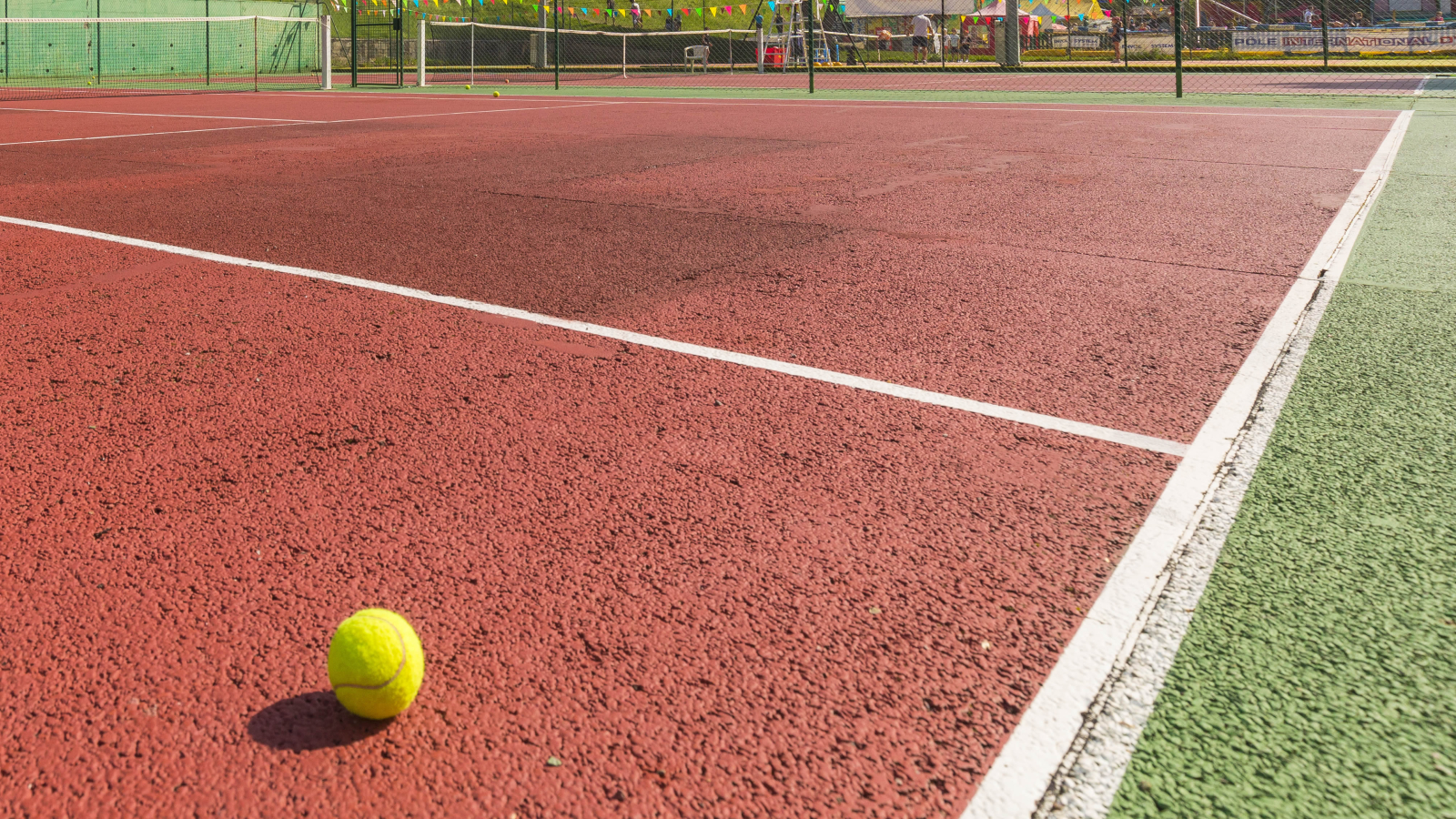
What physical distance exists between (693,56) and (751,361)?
34.9m

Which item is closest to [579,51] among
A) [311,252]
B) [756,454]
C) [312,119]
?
[312,119]

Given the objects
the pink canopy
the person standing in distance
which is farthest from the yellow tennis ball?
the pink canopy

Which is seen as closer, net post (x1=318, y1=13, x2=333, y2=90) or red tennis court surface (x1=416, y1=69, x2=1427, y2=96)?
red tennis court surface (x1=416, y1=69, x2=1427, y2=96)

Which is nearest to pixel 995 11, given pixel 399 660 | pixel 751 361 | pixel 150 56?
pixel 150 56

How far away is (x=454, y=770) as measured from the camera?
1772 mm

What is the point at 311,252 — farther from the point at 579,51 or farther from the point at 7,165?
the point at 579,51

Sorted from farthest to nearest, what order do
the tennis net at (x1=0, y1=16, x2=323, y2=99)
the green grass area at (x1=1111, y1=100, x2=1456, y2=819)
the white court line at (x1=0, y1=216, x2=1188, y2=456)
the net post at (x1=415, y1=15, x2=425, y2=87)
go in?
the tennis net at (x1=0, y1=16, x2=323, y2=99) → the net post at (x1=415, y1=15, x2=425, y2=87) → the white court line at (x1=0, y1=216, x2=1188, y2=456) → the green grass area at (x1=1111, y1=100, x2=1456, y2=819)

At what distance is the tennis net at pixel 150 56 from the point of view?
2923 cm

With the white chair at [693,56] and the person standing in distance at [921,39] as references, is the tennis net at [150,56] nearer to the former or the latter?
the white chair at [693,56]

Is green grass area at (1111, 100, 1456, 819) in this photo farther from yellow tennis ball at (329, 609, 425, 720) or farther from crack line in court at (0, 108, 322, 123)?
crack line in court at (0, 108, 322, 123)

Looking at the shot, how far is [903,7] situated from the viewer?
3616cm

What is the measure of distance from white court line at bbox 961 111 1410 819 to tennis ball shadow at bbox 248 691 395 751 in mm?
1077

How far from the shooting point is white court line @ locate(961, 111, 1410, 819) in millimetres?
1713

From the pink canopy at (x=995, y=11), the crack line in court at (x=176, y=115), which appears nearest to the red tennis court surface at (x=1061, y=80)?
the pink canopy at (x=995, y=11)
